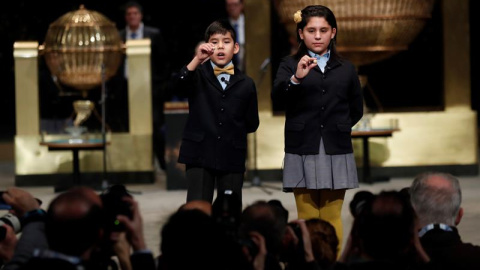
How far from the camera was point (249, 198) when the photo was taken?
990cm

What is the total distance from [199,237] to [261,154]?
277 inches

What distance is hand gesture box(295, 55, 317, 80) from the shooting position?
18.5ft

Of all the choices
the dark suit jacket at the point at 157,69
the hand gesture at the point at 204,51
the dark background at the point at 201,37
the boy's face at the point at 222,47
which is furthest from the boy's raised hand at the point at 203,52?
the dark background at the point at 201,37

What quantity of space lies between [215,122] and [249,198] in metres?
3.87

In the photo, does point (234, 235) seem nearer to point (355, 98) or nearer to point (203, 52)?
point (203, 52)

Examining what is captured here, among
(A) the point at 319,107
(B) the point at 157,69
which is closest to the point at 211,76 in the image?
(A) the point at 319,107

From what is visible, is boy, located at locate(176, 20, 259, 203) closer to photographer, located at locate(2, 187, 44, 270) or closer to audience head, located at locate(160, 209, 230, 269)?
→ photographer, located at locate(2, 187, 44, 270)

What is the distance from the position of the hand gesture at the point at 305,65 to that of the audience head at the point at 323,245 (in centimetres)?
99

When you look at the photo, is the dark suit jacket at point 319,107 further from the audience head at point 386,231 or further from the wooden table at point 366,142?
the wooden table at point 366,142

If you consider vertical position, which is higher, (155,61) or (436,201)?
(155,61)

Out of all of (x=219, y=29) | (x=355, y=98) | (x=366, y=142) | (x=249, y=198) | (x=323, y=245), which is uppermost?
(x=219, y=29)

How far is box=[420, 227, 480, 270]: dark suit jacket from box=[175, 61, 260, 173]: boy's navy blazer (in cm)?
163

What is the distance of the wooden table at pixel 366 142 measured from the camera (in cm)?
1058

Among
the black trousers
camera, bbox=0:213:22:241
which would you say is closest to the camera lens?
camera, bbox=0:213:22:241
